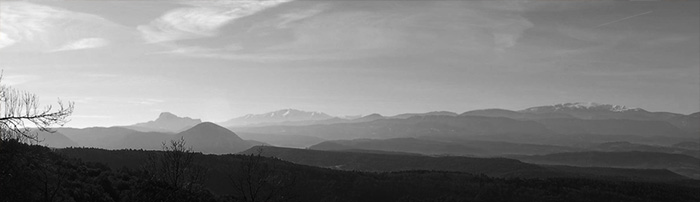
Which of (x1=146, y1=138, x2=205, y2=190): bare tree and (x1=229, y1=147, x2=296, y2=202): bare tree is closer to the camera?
(x1=146, y1=138, x2=205, y2=190): bare tree

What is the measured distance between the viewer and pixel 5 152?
76.4 ft

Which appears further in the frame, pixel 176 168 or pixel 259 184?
pixel 259 184

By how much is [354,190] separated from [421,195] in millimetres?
16904

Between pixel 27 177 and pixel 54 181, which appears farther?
pixel 54 181

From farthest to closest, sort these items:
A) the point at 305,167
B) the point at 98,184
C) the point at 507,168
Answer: the point at 507,168, the point at 305,167, the point at 98,184

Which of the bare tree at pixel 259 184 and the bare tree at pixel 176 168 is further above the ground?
the bare tree at pixel 176 168

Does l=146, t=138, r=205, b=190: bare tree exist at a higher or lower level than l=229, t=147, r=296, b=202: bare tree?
higher

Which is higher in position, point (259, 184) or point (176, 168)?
point (176, 168)

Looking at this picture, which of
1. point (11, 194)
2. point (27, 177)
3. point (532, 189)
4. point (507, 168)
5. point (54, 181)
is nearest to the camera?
point (11, 194)

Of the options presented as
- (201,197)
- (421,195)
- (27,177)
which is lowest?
(421,195)

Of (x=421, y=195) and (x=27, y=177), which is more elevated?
(x=27, y=177)

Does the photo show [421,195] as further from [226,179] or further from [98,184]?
[98,184]

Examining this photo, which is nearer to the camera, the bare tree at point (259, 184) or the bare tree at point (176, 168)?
Answer: the bare tree at point (176, 168)

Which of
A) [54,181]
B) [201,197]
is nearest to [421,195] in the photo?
[201,197]
